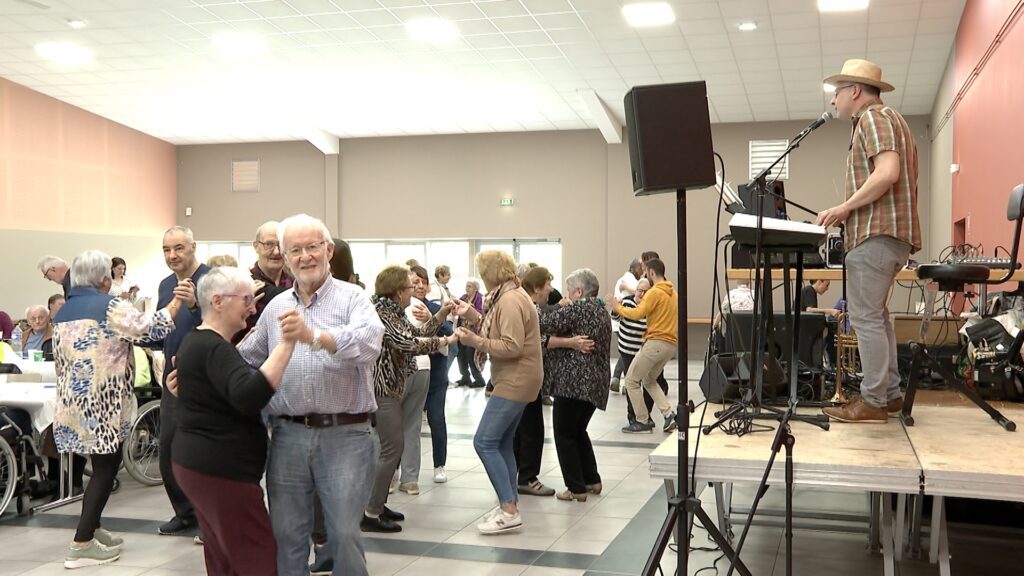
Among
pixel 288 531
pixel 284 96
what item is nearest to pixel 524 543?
pixel 288 531

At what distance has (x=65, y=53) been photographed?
1207cm

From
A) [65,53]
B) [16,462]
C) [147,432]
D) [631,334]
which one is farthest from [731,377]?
[65,53]

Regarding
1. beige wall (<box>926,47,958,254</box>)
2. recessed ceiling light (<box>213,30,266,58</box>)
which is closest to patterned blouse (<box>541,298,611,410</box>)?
beige wall (<box>926,47,958,254</box>)

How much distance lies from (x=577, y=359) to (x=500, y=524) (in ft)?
3.64

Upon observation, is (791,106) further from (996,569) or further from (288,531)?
(288,531)

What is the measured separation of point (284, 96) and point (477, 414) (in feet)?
23.7

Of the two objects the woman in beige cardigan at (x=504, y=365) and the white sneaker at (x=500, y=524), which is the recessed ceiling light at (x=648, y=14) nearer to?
the woman in beige cardigan at (x=504, y=365)

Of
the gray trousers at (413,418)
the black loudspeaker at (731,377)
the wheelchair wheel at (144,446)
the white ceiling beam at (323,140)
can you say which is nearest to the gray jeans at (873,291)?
the black loudspeaker at (731,377)

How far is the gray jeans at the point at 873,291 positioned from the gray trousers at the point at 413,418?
8.75 feet

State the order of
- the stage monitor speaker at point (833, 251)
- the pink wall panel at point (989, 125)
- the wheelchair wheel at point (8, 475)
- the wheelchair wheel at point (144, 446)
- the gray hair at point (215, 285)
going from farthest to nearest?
the pink wall panel at point (989, 125), the wheelchair wheel at point (144, 446), the wheelchair wheel at point (8, 475), the stage monitor speaker at point (833, 251), the gray hair at point (215, 285)

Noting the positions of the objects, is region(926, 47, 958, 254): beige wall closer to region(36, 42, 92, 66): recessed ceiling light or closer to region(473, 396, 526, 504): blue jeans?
region(473, 396, 526, 504): blue jeans

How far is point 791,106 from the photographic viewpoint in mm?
14422

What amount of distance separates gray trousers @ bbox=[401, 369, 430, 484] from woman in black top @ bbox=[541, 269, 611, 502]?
0.74 m

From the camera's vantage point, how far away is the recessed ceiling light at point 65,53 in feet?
38.5
